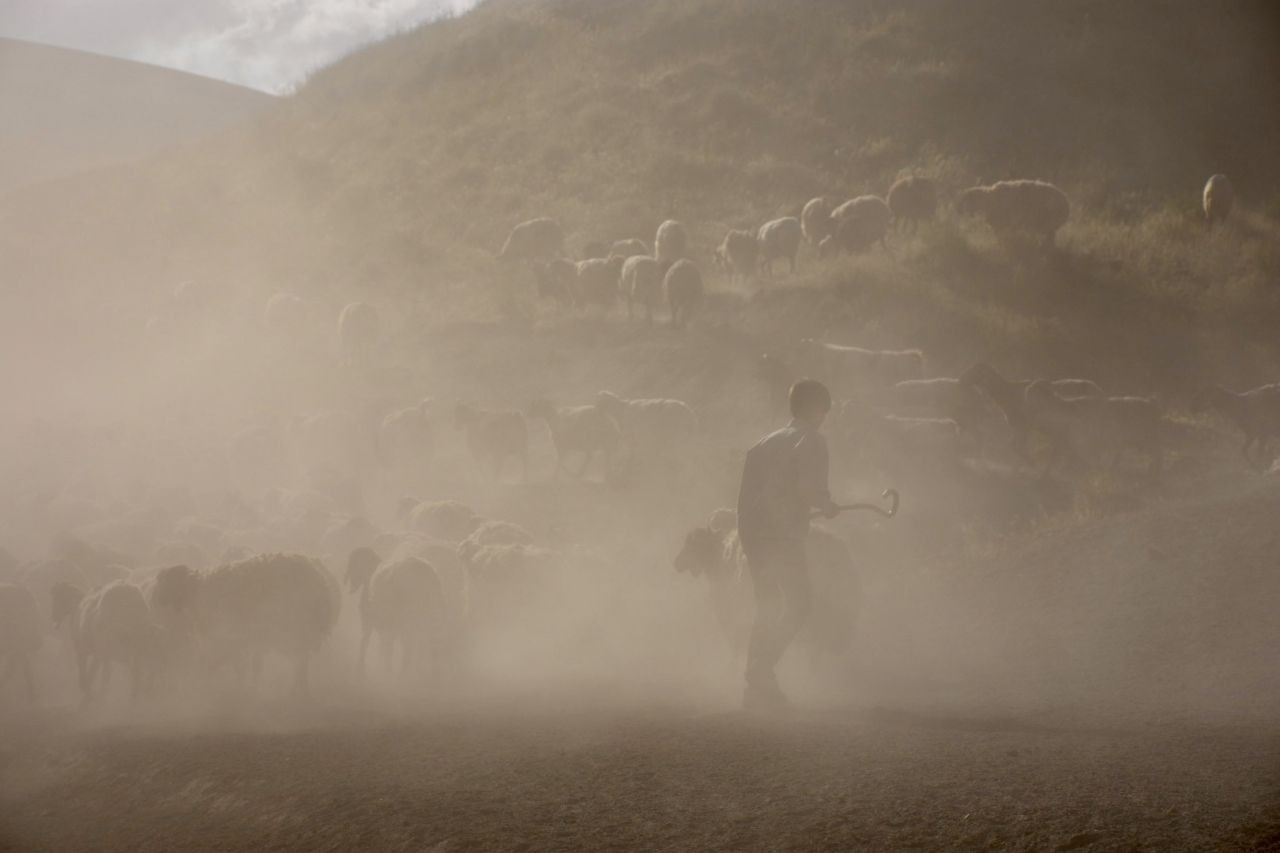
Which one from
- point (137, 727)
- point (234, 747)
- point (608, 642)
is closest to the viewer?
point (234, 747)

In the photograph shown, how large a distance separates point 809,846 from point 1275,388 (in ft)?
50.0

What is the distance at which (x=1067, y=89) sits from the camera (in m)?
46.4

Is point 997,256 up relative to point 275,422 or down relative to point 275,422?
up

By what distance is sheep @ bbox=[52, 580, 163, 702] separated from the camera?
1339 cm

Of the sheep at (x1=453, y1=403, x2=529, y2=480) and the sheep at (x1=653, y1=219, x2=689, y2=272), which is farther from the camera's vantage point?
the sheep at (x1=653, y1=219, x2=689, y2=272)

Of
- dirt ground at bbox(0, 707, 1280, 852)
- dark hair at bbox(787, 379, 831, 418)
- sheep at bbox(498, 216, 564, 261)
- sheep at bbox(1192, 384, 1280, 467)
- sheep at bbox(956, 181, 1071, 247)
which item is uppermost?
sheep at bbox(498, 216, 564, 261)

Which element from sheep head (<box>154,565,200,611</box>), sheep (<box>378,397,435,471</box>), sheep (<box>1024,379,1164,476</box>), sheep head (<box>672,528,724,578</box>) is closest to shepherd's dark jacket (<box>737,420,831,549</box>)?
sheep head (<box>672,528,724,578</box>)

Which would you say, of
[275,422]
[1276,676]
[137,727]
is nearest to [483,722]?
[137,727]

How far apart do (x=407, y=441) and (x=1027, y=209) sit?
1609 cm

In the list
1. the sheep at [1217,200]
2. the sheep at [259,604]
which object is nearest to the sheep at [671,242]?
the sheep at [1217,200]

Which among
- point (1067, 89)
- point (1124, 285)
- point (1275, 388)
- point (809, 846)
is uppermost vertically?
point (1067, 89)

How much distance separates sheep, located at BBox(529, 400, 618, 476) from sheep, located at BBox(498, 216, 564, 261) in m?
17.1

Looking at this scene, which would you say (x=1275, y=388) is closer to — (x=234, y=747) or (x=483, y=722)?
(x=483, y=722)

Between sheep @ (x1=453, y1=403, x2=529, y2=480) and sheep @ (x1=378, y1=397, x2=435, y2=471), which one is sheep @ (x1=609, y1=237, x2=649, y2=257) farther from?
sheep @ (x1=453, y1=403, x2=529, y2=480)
